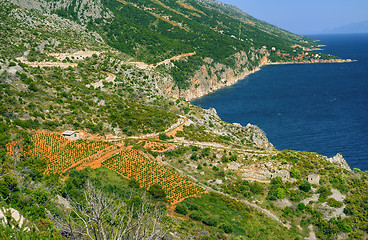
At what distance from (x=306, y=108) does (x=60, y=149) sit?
338ft

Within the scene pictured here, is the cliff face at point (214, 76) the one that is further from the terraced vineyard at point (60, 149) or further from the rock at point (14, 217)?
the rock at point (14, 217)

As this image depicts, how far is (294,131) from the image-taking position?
92125mm

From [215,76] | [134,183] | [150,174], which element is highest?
[215,76]

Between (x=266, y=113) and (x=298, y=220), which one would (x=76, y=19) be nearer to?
(x=266, y=113)

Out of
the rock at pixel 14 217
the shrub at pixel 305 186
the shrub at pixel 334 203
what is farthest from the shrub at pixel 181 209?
the shrub at pixel 334 203

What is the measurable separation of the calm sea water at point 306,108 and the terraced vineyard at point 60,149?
5728 cm

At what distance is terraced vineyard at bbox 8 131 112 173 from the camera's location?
125 feet

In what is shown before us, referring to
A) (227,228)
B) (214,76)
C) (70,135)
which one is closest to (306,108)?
(214,76)

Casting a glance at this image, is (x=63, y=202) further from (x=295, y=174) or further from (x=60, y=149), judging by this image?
(x=295, y=174)

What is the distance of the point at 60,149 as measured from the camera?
137ft

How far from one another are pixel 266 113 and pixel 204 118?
142 ft

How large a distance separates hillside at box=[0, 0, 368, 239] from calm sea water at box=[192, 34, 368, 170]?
67.8ft

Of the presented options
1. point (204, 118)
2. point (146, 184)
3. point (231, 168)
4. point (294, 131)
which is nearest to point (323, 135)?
point (294, 131)

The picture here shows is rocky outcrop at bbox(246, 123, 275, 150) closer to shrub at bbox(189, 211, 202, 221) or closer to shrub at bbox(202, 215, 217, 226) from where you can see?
shrub at bbox(202, 215, 217, 226)
